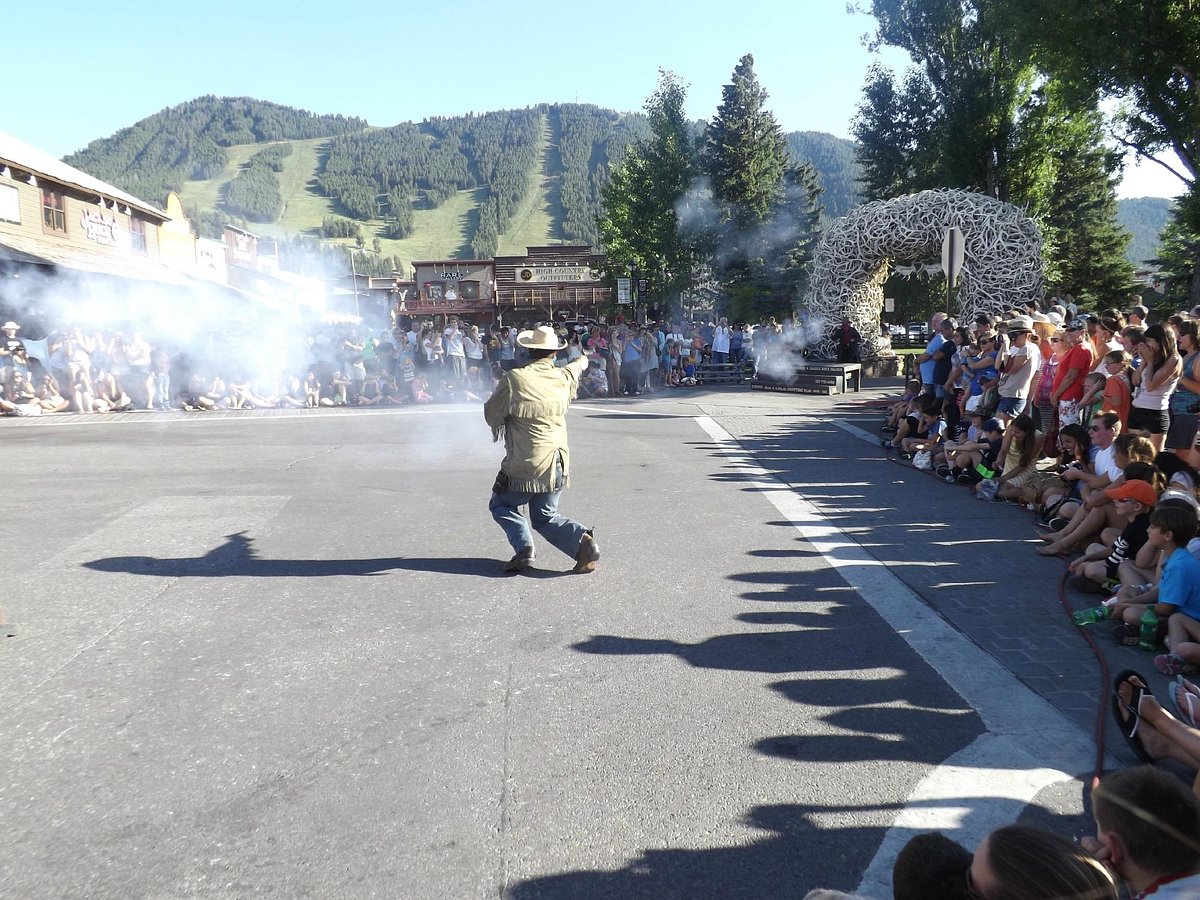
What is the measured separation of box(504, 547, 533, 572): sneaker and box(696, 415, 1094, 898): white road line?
2.21 meters

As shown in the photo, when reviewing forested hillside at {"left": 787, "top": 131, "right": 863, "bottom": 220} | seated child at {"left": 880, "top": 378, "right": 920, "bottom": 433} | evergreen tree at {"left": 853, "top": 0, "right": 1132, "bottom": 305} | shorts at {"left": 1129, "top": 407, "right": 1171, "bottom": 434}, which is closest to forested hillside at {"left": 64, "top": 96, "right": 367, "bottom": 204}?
evergreen tree at {"left": 853, "top": 0, "right": 1132, "bottom": 305}

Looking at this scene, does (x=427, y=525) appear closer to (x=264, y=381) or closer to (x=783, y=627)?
(x=783, y=627)

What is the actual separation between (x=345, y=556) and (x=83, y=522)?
2.68 m

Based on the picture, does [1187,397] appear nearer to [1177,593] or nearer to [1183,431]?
[1183,431]

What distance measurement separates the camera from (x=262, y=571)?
20.1ft

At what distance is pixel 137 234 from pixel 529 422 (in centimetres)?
2896

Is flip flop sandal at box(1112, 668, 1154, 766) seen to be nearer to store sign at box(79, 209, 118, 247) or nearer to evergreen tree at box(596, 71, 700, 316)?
store sign at box(79, 209, 118, 247)

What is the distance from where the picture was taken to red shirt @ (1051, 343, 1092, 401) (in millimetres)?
9148

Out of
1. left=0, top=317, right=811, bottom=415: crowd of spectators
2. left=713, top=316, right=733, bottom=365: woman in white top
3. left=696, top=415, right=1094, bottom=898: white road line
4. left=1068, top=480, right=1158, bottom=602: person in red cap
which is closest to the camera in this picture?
left=696, top=415, right=1094, bottom=898: white road line

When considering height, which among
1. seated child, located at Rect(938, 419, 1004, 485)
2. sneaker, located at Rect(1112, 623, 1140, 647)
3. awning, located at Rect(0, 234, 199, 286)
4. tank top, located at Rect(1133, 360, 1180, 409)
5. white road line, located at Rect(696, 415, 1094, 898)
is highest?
awning, located at Rect(0, 234, 199, 286)

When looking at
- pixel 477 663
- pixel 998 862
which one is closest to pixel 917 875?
pixel 998 862

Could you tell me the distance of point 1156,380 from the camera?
7.64 m

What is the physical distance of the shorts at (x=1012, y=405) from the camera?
389 inches

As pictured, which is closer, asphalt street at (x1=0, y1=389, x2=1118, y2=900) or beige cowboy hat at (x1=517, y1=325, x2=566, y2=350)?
asphalt street at (x1=0, y1=389, x2=1118, y2=900)
